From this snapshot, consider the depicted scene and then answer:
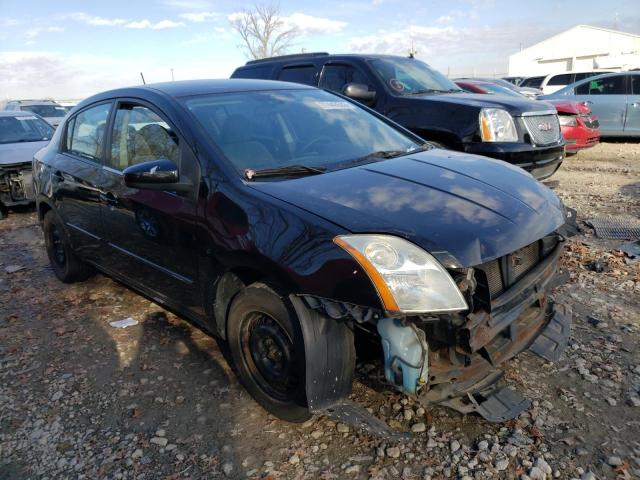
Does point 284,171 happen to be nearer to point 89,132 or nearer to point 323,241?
point 323,241

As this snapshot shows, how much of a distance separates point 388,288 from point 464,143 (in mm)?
4006

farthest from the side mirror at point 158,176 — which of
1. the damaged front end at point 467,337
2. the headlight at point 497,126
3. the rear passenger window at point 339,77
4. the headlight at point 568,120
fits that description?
the headlight at point 568,120

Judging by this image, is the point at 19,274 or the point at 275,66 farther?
the point at 275,66

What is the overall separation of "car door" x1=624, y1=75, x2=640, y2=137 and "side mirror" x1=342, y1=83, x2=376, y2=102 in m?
8.06

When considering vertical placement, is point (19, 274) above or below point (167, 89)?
below

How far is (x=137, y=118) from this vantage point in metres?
3.41

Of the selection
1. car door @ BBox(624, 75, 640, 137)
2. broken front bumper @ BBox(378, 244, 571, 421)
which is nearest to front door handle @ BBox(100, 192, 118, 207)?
broken front bumper @ BBox(378, 244, 571, 421)

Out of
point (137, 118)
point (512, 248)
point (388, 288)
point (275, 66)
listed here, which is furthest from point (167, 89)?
point (275, 66)

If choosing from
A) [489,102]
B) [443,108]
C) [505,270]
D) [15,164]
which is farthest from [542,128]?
[15,164]

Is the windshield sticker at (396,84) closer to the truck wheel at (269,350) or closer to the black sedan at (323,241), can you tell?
the black sedan at (323,241)

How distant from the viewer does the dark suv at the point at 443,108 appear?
5562mm

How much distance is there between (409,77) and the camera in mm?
6582

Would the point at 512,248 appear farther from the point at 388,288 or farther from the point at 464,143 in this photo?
the point at 464,143

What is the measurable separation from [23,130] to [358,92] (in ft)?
20.6
